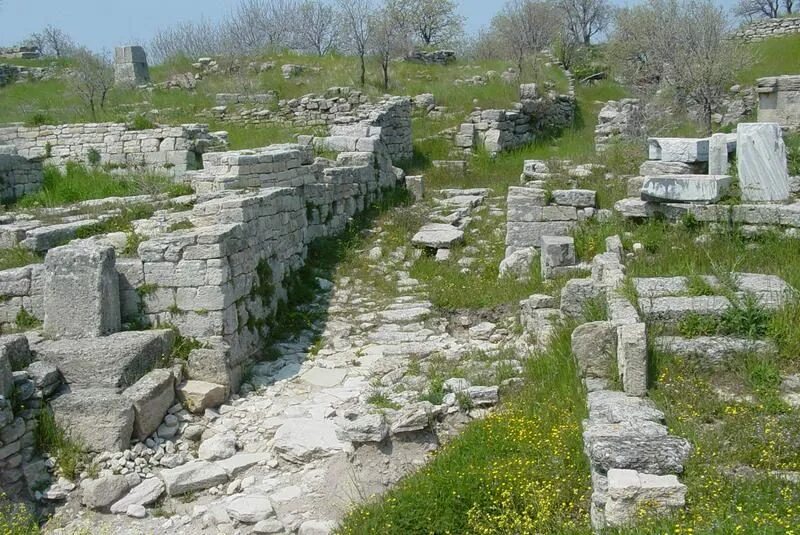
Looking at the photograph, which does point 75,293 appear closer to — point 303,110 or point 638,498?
point 638,498

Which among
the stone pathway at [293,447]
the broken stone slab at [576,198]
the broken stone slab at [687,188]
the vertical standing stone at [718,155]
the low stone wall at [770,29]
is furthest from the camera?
the low stone wall at [770,29]

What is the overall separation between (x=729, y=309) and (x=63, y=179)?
13127 mm

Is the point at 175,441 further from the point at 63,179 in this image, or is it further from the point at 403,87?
the point at 403,87

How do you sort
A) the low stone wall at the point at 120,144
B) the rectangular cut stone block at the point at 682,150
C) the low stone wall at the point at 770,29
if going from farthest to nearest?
1. the low stone wall at the point at 770,29
2. the low stone wall at the point at 120,144
3. the rectangular cut stone block at the point at 682,150

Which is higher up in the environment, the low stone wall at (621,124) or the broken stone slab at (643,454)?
the low stone wall at (621,124)

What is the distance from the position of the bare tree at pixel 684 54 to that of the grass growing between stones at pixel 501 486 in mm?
13651

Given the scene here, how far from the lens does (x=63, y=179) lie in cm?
1577

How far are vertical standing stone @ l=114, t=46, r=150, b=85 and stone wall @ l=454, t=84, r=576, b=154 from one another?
10.4 m

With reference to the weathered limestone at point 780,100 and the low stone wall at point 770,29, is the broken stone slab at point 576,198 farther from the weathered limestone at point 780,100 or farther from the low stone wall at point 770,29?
the low stone wall at point 770,29

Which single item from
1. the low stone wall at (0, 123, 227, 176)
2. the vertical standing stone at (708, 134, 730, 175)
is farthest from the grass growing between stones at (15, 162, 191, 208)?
the vertical standing stone at (708, 134, 730, 175)

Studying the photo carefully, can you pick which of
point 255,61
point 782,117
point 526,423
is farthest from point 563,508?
point 255,61

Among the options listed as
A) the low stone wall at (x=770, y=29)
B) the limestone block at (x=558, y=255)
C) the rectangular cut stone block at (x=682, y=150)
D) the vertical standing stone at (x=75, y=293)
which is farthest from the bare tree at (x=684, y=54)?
the vertical standing stone at (x=75, y=293)

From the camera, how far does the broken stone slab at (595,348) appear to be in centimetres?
618

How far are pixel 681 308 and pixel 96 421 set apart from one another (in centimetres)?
478
